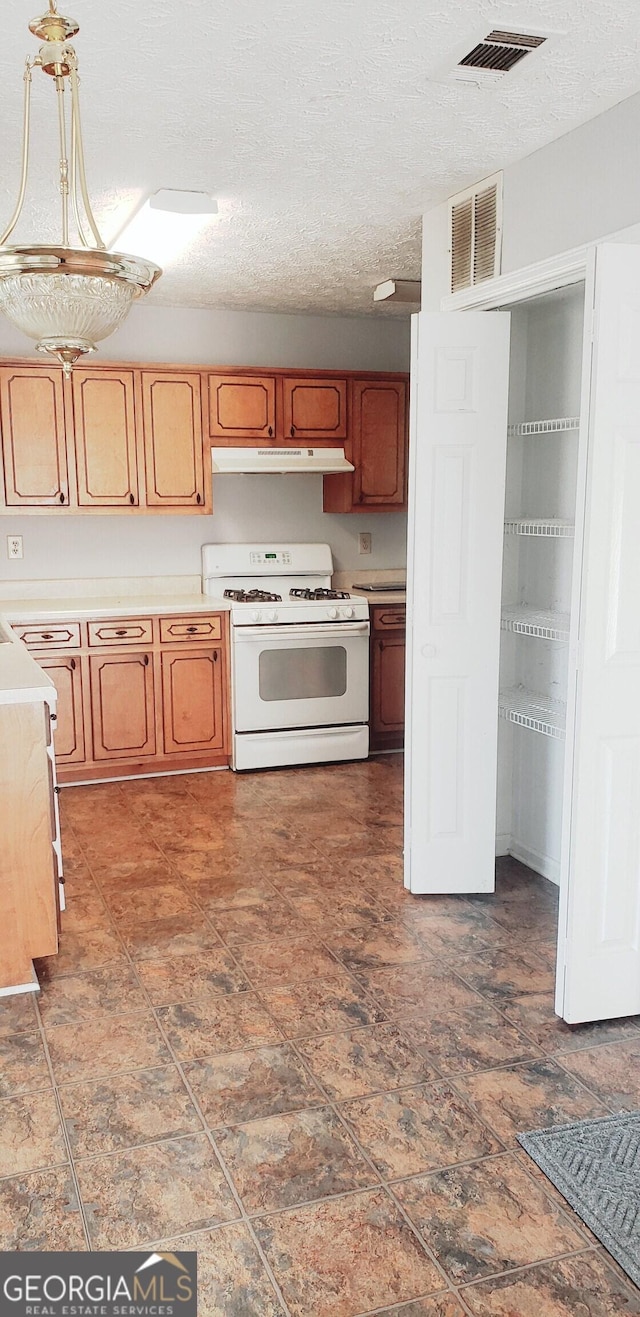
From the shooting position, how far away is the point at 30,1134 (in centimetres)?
234

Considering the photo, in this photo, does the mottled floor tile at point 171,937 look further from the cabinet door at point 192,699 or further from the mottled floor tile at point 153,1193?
the cabinet door at point 192,699

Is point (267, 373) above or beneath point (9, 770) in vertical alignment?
above

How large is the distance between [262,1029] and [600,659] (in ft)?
4.58

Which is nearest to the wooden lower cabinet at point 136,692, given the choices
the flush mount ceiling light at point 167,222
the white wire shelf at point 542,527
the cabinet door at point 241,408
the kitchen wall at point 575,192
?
the cabinet door at point 241,408

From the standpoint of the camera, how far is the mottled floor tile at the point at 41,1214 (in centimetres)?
197

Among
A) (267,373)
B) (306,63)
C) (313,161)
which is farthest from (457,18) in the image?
(267,373)

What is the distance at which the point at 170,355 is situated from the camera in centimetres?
557

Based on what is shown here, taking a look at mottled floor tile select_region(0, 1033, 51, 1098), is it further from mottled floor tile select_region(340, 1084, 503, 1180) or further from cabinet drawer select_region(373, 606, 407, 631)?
cabinet drawer select_region(373, 606, 407, 631)

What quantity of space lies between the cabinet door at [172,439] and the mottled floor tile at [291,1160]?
3.64 m

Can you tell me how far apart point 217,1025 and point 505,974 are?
928mm

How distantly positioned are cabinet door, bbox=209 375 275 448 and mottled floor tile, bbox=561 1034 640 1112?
3.78 meters

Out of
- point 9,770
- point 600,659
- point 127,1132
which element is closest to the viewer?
point 127,1132

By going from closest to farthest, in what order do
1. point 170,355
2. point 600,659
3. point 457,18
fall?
point 457,18 < point 600,659 < point 170,355

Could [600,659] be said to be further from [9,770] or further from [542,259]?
[9,770]
